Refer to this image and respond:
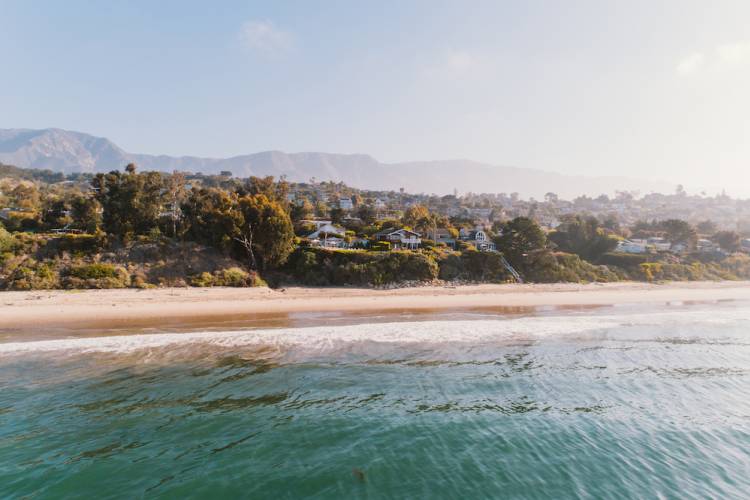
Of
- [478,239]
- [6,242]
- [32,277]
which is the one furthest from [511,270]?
[6,242]

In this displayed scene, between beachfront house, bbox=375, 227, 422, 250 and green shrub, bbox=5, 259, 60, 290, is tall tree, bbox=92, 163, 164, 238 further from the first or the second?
beachfront house, bbox=375, 227, 422, 250

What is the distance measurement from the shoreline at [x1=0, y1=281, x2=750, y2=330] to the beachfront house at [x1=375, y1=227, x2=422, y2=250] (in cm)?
1189

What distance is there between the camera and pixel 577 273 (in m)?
48.3

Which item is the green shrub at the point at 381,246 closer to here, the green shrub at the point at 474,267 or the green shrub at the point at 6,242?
the green shrub at the point at 474,267

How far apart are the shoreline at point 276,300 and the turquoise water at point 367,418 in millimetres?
5643

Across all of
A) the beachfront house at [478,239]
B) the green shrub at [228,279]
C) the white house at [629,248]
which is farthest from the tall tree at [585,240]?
the green shrub at [228,279]

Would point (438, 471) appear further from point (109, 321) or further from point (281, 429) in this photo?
Result: point (109, 321)

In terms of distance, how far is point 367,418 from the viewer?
1280 cm

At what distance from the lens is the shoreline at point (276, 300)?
82.2 ft

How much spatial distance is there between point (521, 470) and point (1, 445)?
14484mm

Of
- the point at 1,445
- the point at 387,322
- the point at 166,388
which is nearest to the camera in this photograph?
the point at 1,445

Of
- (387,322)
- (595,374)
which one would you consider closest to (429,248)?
(387,322)

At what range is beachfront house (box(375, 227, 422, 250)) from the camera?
50.2 meters

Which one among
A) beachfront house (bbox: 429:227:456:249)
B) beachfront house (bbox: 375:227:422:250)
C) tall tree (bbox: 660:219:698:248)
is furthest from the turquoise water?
tall tree (bbox: 660:219:698:248)
